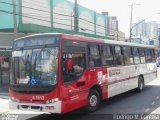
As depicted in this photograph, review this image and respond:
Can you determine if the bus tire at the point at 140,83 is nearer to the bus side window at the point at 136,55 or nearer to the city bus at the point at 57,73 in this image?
the bus side window at the point at 136,55

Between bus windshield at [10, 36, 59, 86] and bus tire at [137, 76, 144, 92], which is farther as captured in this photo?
bus tire at [137, 76, 144, 92]

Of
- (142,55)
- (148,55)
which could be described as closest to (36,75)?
(142,55)

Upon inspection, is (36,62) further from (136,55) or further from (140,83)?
(140,83)

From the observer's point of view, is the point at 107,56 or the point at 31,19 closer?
the point at 107,56

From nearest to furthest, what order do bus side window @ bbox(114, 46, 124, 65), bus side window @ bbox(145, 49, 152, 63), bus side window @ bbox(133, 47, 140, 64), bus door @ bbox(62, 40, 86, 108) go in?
bus door @ bbox(62, 40, 86, 108) → bus side window @ bbox(114, 46, 124, 65) → bus side window @ bbox(133, 47, 140, 64) → bus side window @ bbox(145, 49, 152, 63)

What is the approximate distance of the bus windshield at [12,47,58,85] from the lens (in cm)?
992

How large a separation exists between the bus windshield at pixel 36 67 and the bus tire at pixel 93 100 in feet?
7.60

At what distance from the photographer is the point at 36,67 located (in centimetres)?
1012

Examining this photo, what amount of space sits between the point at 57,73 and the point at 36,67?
75 centimetres

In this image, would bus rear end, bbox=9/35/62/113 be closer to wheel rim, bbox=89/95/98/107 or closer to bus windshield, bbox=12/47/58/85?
bus windshield, bbox=12/47/58/85

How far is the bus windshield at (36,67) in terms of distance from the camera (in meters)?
9.92

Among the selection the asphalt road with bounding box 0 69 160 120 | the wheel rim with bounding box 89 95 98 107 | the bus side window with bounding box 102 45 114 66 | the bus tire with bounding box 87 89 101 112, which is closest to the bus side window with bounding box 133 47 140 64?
the asphalt road with bounding box 0 69 160 120

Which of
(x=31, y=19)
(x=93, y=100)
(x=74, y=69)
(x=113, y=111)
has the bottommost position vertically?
(x=113, y=111)

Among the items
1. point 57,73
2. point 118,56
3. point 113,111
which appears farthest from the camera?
point 118,56
